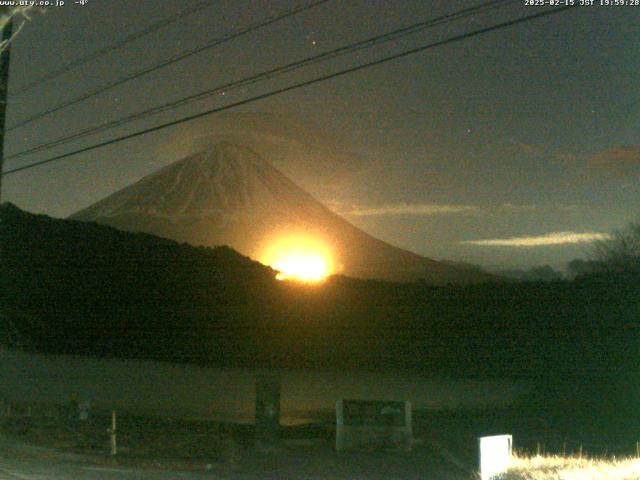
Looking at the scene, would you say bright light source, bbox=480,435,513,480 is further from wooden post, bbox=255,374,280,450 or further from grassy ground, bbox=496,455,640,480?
wooden post, bbox=255,374,280,450

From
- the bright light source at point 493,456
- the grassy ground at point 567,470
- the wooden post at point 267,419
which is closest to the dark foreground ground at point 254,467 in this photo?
the wooden post at point 267,419

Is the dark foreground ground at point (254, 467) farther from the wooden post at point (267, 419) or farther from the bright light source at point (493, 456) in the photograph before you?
the bright light source at point (493, 456)

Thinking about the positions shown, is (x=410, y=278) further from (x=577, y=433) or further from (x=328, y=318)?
(x=577, y=433)

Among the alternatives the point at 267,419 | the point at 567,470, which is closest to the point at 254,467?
the point at 267,419

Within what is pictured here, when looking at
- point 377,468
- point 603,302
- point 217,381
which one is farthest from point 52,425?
point 603,302

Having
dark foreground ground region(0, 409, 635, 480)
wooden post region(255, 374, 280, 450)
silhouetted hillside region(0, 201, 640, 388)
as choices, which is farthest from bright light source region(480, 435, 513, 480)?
silhouetted hillside region(0, 201, 640, 388)
